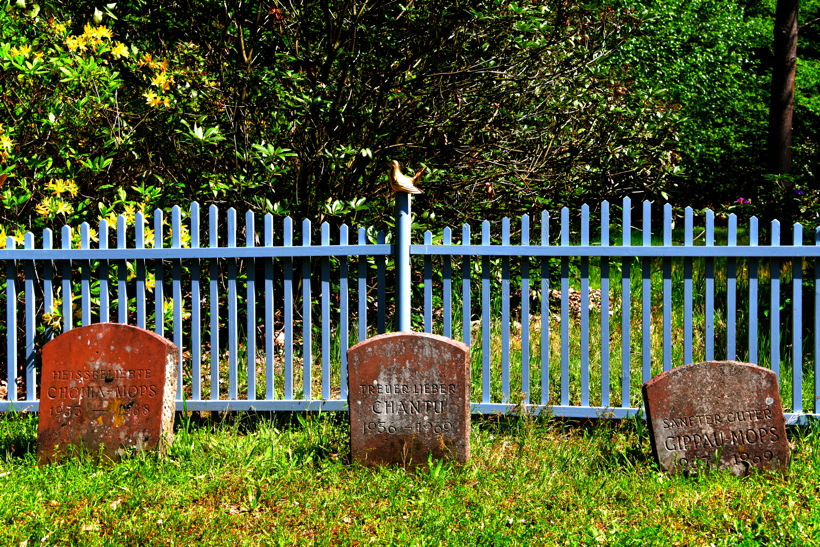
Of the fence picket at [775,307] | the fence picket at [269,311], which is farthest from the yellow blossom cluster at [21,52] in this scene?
the fence picket at [775,307]

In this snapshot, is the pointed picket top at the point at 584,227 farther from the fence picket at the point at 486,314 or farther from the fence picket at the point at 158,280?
the fence picket at the point at 158,280

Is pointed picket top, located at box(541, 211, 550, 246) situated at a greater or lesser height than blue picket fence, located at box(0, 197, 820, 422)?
greater

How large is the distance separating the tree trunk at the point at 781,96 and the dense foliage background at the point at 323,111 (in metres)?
2.99

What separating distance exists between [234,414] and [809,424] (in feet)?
11.6

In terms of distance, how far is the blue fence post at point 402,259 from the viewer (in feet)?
15.9

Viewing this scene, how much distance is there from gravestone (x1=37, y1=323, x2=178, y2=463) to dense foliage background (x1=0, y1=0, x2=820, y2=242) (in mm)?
1218

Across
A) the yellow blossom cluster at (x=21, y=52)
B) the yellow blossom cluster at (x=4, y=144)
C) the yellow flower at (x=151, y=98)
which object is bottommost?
the yellow blossom cluster at (x=4, y=144)

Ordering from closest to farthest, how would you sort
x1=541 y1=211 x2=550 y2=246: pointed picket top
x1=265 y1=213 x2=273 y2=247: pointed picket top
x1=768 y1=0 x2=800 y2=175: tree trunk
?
1. x1=541 y1=211 x2=550 y2=246: pointed picket top
2. x1=265 y1=213 x2=273 y2=247: pointed picket top
3. x1=768 y1=0 x2=800 y2=175: tree trunk

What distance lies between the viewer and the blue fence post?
484 centimetres

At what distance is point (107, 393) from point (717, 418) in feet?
10.7

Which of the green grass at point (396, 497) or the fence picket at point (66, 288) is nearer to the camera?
the green grass at point (396, 497)

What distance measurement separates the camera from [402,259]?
4.83 metres

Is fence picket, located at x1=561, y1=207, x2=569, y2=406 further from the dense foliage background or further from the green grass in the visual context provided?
the dense foliage background

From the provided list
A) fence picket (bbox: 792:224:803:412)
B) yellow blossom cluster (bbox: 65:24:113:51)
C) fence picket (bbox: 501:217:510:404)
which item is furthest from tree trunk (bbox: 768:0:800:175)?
yellow blossom cluster (bbox: 65:24:113:51)
